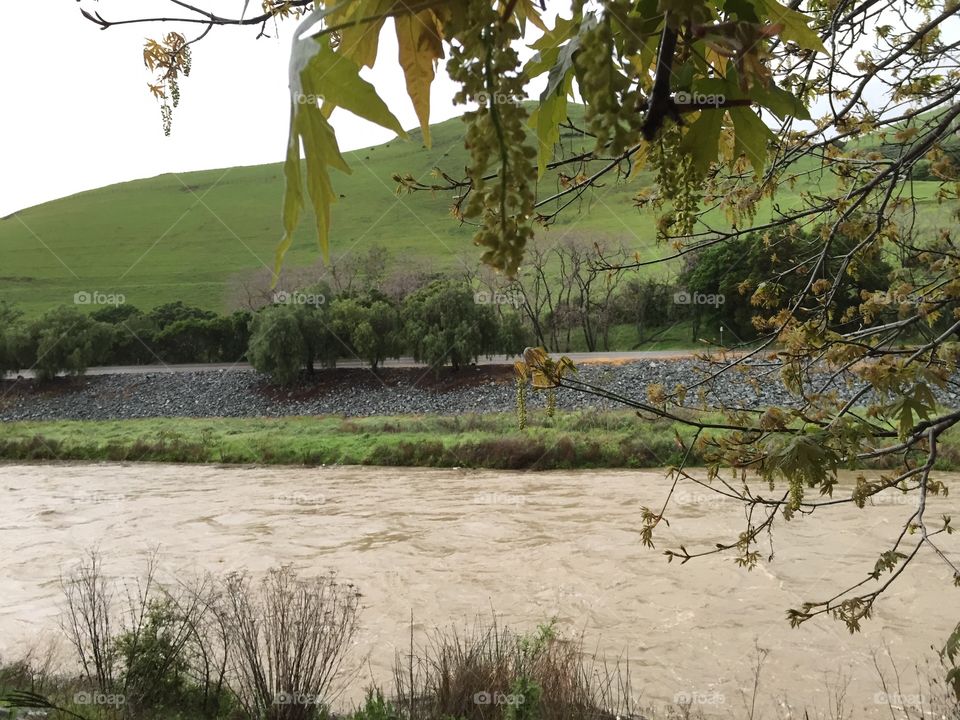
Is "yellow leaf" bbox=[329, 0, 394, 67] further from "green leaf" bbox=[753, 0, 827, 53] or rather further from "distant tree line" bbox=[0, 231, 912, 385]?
"distant tree line" bbox=[0, 231, 912, 385]

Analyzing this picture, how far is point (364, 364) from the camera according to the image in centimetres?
2395

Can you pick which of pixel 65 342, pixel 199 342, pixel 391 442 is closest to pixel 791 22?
pixel 391 442

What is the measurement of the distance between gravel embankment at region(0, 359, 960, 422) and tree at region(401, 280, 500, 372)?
2.32 ft

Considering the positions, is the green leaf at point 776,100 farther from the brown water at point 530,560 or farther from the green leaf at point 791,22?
the brown water at point 530,560

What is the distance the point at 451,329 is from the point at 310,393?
5.06 m

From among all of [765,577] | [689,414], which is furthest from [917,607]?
[689,414]

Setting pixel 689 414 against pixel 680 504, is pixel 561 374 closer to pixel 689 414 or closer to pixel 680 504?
pixel 680 504

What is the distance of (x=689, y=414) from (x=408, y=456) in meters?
6.10

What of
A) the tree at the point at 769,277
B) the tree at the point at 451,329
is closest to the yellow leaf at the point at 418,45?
the tree at the point at 769,277

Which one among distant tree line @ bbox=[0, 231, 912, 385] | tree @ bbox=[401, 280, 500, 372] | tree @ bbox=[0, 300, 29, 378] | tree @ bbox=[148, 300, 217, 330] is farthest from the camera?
tree @ bbox=[148, 300, 217, 330]

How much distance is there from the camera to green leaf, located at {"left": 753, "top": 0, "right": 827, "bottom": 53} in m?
0.60

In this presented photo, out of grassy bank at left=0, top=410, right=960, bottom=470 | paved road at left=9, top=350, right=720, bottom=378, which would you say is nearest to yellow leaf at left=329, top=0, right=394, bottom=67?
grassy bank at left=0, top=410, right=960, bottom=470

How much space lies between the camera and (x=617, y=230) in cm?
3866

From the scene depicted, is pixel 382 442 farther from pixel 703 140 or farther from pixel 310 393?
pixel 703 140
